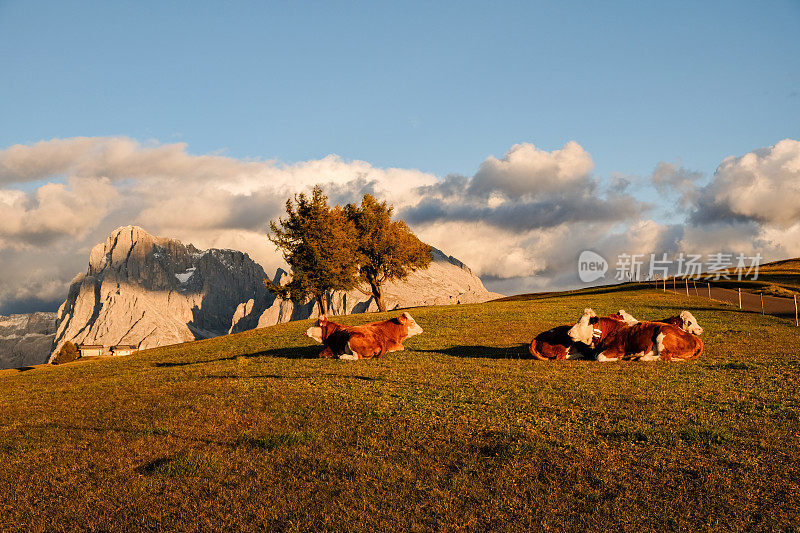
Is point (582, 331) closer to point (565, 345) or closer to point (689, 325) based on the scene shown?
point (565, 345)

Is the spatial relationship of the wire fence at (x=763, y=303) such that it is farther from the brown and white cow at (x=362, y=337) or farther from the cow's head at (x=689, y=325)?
the brown and white cow at (x=362, y=337)

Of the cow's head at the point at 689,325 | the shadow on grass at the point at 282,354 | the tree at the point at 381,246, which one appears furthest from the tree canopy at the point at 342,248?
the cow's head at the point at 689,325

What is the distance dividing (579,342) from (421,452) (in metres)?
12.0

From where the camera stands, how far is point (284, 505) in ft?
22.4

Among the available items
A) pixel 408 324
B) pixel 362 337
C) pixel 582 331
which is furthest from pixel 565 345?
pixel 362 337

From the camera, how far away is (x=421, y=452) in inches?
340

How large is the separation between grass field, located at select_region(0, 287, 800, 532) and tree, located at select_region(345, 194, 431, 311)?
4881cm

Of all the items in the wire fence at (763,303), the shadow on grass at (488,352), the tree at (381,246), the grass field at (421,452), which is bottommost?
the wire fence at (763,303)

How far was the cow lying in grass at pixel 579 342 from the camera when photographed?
18.9 m

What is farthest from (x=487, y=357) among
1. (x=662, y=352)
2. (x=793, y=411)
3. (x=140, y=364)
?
(x=140, y=364)

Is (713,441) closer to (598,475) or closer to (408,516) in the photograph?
(598,475)

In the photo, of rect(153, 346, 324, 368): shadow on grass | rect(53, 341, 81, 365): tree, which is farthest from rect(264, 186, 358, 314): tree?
rect(53, 341, 81, 365): tree

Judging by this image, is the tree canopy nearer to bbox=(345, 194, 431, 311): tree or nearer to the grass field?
bbox=(345, 194, 431, 311): tree

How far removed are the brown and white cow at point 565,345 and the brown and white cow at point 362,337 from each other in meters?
5.83
